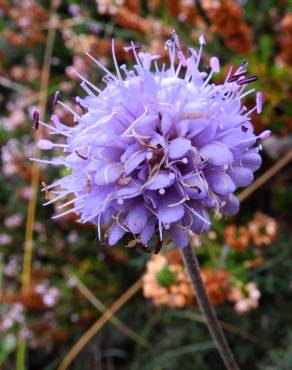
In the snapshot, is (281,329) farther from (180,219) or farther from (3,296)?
(3,296)

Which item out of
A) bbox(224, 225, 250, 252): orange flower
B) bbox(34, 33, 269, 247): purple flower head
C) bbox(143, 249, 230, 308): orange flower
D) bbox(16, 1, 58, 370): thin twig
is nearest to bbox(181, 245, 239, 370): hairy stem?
bbox(34, 33, 269, 247): purple flower head

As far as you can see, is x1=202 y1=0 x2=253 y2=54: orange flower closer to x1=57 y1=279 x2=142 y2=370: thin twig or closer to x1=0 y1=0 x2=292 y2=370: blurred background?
x1=0 y1=0 x2=292 y2=370: blurred background

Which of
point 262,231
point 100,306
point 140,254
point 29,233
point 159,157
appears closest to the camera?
point 159,157

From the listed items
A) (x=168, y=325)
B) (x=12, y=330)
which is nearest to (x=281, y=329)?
(x=168, y=325)

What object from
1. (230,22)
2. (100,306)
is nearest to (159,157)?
(230,22)

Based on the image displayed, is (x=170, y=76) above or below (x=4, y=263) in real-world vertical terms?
above

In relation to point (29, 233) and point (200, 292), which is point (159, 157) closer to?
point (200, 292)
